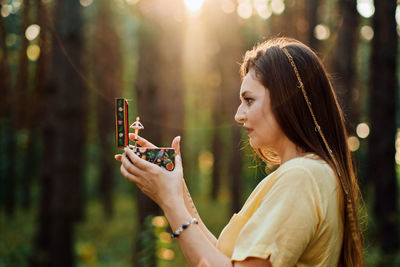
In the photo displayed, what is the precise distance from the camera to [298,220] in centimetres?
172

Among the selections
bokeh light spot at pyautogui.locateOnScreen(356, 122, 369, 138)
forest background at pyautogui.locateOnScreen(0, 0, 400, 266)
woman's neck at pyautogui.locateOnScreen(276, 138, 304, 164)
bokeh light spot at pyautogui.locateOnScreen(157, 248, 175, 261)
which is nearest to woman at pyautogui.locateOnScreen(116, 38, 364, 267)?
woman's neck at pyautogui.locateOnScreen(276, 138, 304, 164)

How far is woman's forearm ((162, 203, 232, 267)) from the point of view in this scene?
6.11ft

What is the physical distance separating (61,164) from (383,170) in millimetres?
6073

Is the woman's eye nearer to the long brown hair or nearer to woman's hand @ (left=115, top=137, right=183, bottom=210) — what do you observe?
the long brown hair

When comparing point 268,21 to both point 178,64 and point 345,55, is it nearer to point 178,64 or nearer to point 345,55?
point 178,64

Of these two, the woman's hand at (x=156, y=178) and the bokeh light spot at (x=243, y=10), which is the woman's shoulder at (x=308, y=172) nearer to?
the woman's hand at (x=156, y=178)

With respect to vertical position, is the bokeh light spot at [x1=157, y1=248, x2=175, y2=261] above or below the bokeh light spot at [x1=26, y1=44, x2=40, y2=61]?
below

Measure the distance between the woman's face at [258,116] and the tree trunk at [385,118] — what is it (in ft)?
21.5

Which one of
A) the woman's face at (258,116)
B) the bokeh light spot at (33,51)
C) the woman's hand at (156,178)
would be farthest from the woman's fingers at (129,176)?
the bokeh light spot at (33,51)

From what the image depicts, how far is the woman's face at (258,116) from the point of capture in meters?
2.00

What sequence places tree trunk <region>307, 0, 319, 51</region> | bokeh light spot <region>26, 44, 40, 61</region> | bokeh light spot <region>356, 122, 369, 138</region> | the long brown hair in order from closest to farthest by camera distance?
the long brown hair < tree trunk <region>307, 0, 319, 51</region> < bokeh light spot <region>26, 44, 40, 61</region> < bokeh light spot <region>356, 122, 369, 138</region>

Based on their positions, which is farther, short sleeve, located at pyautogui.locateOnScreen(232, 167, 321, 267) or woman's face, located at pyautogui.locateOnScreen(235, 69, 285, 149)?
woman's face, located at pyautogui.locateOnScreen(235, 69, 285, 149)

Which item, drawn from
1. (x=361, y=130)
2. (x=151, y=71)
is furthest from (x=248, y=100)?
(x=361, y=130)

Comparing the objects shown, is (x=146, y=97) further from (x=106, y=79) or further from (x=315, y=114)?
(x=106, y=79)
